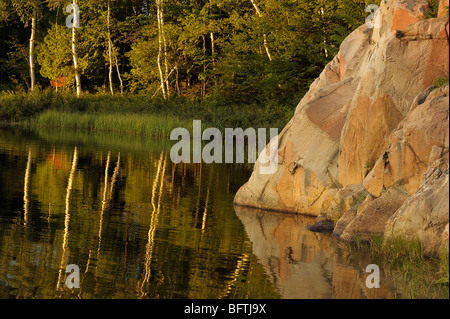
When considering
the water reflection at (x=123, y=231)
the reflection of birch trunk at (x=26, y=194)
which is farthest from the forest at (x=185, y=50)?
the reflection of birch trunk at (x=26, y=194)

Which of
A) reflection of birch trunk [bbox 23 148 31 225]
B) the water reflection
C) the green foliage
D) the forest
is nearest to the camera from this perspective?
the water reflection

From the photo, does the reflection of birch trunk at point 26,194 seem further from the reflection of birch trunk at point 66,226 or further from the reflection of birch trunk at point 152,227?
the reflection of birch trunk at point 152,227

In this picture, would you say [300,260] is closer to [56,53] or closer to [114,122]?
[114,122]

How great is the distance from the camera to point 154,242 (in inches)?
493

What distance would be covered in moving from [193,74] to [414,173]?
4367cm

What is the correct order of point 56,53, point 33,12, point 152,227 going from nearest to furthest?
point 152,227 < point 33,12 < point 56,53

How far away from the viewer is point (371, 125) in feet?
49.3

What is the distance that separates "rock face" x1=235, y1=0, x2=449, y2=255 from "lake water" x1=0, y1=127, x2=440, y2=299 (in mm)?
600

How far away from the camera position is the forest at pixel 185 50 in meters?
40.6

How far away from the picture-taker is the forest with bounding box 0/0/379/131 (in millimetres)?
40562

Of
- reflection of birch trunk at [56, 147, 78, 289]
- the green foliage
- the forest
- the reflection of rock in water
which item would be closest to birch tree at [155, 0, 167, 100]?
the forest

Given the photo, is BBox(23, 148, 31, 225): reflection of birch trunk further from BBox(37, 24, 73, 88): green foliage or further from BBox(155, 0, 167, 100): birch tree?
BBox(37, 24, 73, 88): green foliage

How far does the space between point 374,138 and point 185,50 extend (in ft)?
114

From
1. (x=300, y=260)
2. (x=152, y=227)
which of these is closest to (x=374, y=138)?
(x=300, y=260)
